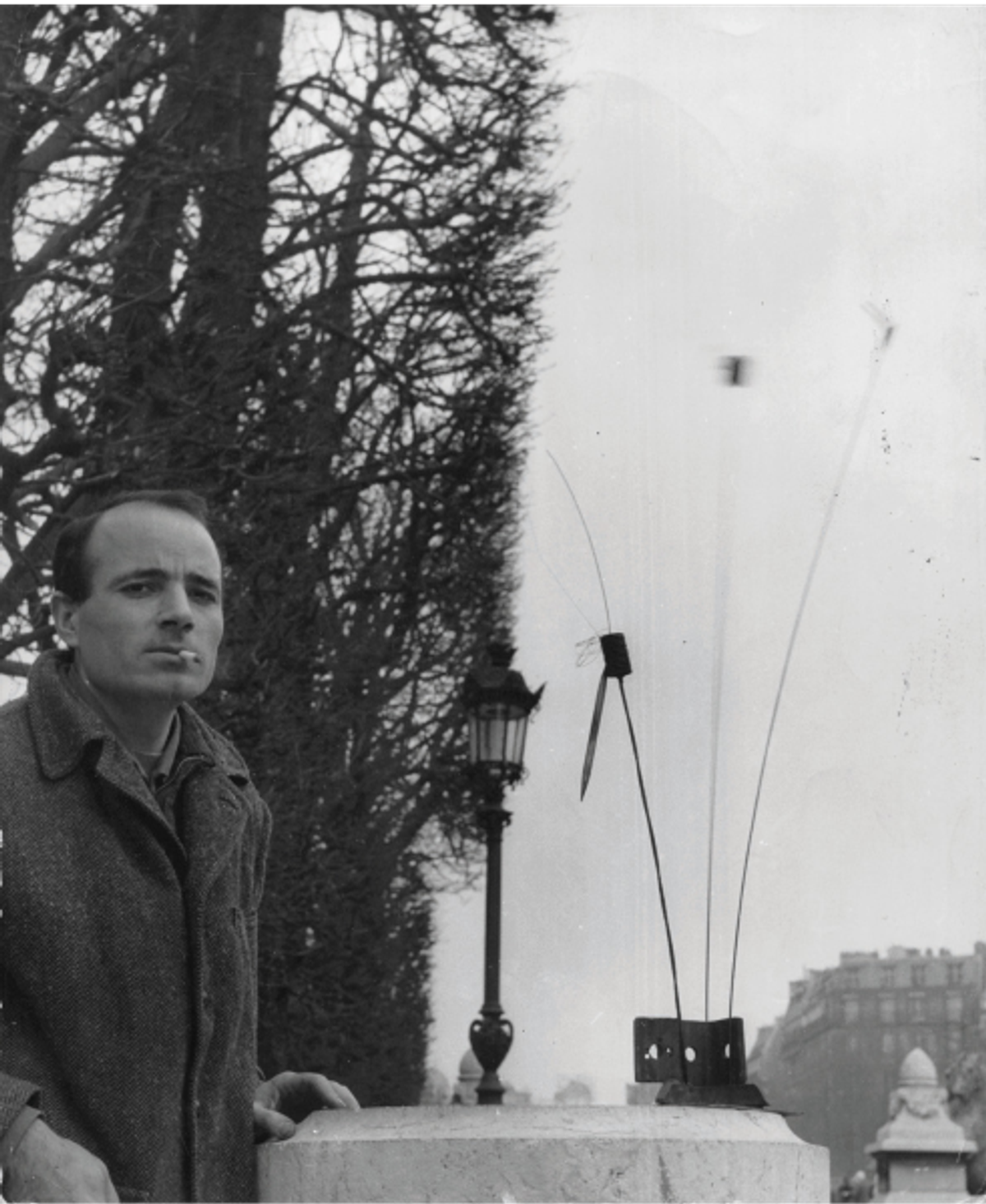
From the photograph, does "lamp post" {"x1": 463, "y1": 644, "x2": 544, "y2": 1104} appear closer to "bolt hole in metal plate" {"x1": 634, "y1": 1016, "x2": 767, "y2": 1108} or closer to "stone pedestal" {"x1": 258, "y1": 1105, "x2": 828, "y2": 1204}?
"bolt hole in metal plate" {"x1": 634, "y1": 1016, "x2": 767, "y2": 1108}

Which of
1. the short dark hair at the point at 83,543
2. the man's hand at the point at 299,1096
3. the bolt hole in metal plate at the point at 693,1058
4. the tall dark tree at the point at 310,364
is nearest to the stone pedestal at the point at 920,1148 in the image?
the tall dark tree at the point at 310,364

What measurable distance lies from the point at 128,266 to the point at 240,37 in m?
3.79

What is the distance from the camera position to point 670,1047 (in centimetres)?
223

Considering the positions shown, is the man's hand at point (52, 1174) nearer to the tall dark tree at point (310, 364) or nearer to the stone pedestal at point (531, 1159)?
the stone pedestal at point (531, 1159)

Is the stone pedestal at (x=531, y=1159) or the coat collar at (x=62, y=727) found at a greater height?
the coat collar at (x=62, y=727)

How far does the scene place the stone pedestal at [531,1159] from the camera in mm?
1912

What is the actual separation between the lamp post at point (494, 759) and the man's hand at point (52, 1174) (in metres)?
7.24

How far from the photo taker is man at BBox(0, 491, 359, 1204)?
185cm

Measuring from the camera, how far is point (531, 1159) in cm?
192

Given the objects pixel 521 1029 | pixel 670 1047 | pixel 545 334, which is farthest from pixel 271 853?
pixel 670 1047

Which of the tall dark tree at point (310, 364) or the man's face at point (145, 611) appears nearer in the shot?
the man's face at point (145, 611)

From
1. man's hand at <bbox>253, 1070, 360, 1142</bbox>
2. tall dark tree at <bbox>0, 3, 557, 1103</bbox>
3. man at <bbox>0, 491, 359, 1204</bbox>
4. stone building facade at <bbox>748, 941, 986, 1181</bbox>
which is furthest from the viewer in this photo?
tall dark tree at <bbox>0, 3, 557, 1103</bbox>

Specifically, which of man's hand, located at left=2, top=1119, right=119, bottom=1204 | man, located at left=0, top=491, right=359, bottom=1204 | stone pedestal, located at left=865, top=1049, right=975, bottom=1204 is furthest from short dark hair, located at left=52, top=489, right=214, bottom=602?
stone pedestal, located at left=865, top=1049, right=975, bottom=1204

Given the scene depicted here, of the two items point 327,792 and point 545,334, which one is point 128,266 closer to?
point 327,792
